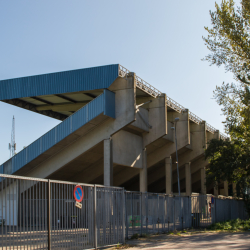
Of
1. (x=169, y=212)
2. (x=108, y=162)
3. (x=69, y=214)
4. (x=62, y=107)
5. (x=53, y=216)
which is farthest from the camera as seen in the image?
(x=62, y=107)

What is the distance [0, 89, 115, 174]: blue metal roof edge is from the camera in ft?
90.0

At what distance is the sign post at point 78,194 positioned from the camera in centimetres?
1199

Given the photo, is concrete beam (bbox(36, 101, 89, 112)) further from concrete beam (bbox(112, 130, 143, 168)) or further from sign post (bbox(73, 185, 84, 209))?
sign post (bbox(73, 185, 84, 209))

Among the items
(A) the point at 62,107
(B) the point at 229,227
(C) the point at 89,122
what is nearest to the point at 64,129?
(C) the point at 89,122

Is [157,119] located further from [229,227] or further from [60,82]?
[229,227]

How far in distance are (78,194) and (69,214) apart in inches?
31.4

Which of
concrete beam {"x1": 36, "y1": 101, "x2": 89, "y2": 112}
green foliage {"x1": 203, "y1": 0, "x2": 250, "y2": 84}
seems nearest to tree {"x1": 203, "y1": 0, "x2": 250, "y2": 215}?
green foliage {"x1": 203, "y1": 0, "x2": 250, "y2": 84}

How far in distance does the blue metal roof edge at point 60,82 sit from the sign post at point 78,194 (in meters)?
16.7

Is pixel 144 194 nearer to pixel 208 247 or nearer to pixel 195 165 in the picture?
pixel 208 247

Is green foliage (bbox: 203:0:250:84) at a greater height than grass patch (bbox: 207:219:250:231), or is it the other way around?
green foliage (bbox: 203:0:250:84)

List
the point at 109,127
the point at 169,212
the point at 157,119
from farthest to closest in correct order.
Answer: the point at 157,119 → the point at 109,127 → the point at 169,212

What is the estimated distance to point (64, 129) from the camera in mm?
27891

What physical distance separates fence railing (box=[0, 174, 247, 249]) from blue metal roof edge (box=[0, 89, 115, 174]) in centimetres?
952

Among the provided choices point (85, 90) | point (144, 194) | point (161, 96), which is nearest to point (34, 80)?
point (85, 90)
